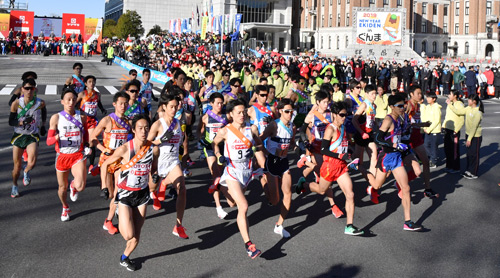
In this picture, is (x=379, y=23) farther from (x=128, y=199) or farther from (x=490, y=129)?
(x=128, y=199)

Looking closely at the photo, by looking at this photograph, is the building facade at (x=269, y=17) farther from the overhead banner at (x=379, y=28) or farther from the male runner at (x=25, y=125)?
the male runner at (x=25, y=125)

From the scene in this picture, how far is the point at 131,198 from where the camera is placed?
5750 mm

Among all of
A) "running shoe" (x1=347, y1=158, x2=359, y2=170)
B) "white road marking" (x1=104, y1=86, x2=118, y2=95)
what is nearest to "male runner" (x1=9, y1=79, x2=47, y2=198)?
"running shoe" (x1=347, y1=158, x2=359, y2=170)

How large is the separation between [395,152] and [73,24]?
73924mm

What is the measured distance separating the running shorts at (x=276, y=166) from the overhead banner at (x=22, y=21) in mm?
74272

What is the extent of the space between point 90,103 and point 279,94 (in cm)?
801

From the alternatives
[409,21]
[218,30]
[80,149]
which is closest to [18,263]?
[80,149]

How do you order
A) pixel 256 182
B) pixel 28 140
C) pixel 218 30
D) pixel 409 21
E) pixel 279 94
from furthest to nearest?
1. pixel 409 21
2. pixel 218 30
3. pixel 279 94
4. pixel 256 182
5. pixel 28 140

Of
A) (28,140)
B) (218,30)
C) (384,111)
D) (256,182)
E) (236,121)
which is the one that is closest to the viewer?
(236,121)

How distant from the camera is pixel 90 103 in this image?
34.5ft

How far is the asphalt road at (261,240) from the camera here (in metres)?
5.91

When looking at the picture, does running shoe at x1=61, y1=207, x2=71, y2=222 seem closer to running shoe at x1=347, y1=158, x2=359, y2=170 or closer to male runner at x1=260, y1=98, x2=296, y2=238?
male runner at x1=260, y1=98, x2=296, y2=238

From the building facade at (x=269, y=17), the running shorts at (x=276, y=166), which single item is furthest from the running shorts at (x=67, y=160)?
the building facade at (x=269, y=17)

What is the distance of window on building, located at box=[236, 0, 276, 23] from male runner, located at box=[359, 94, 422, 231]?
244ft
